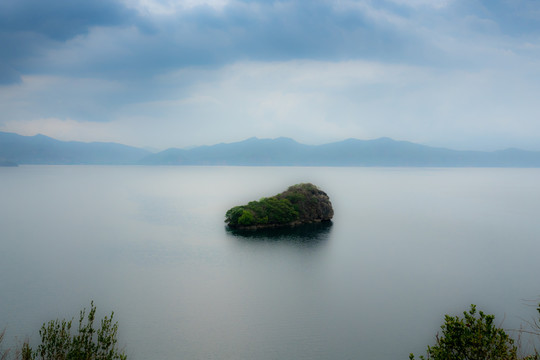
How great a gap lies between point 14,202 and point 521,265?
371 ft

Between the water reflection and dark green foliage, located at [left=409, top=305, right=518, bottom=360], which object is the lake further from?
dark green foliage, located at [left=409, top=305, right=518, bottom=360]

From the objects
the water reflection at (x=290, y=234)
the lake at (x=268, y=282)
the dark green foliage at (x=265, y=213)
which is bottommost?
the lake at (x=268, y=282)

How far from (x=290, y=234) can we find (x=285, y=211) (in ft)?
20.6

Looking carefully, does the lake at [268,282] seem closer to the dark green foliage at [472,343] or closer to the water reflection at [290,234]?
the water reflection at [290,234]

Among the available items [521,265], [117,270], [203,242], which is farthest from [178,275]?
[521,265]

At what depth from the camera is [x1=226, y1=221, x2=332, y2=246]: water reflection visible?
174ft

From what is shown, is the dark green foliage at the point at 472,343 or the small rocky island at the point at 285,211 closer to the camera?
the dark green foliage at the point at 472,343

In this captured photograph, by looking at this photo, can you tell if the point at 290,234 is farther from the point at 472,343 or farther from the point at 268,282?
the point at 472,343

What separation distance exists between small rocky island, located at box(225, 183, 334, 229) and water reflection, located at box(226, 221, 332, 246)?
4.77ft

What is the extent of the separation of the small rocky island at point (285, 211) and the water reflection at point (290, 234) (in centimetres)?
146

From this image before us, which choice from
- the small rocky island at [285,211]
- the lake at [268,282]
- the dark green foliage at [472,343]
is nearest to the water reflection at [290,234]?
the lake at [268,282]

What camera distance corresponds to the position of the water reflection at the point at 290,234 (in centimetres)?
5291

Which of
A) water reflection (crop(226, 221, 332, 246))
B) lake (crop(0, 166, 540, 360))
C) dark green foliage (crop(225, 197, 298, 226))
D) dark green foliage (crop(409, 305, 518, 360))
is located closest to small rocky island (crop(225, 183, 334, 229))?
dark green foliage (crop(225, 197, 298, 226))

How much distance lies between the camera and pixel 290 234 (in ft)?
186
